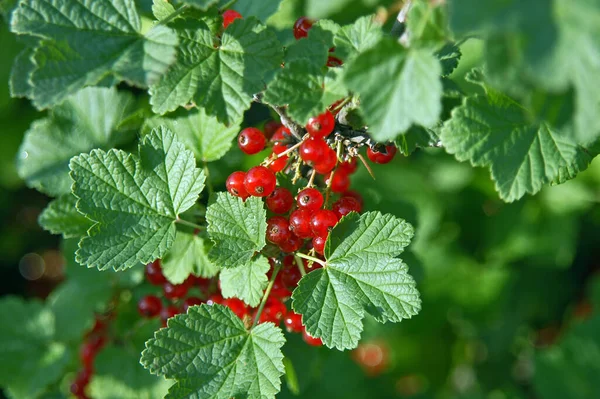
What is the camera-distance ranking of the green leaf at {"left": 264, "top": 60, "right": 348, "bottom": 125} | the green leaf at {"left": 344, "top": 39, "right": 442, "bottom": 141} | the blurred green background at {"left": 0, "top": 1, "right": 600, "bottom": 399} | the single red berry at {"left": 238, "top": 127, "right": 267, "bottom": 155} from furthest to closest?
the blurred green background at {"left": 0, "top": 1, "right": 600, "bottom": 399} < the single red berry at {"left": 238, "top": 127, "right": 267, "bottom": 155} < the green leaf at {"left": 264, "top": 60, "right": 348, "bottom": 125} < the green leaf at {"left": 344, "top": 39, "right": 442, "bottom": 141}

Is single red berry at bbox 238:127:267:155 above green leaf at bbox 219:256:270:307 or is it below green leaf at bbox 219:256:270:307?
above

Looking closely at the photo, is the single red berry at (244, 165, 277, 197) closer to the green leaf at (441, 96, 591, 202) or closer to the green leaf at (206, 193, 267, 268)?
the green leaf at (206, 193, 267, 268)

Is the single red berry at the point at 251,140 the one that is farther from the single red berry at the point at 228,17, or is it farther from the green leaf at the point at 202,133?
the single red berry at the point at 228,17

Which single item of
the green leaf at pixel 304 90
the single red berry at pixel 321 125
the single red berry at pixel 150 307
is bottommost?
the single red berry at pixel 150 307

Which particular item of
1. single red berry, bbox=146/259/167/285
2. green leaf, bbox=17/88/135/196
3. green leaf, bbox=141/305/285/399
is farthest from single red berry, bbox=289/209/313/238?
green leaf, bbox=17/88/135/196

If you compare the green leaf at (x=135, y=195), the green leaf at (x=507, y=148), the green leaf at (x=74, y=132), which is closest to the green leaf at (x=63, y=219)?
the green leaf at (x=74, y=132)

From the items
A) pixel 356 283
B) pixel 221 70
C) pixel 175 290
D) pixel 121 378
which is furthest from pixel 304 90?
pixel 121 378

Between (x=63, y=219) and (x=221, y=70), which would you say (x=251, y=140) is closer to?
(x=221, y=70)
